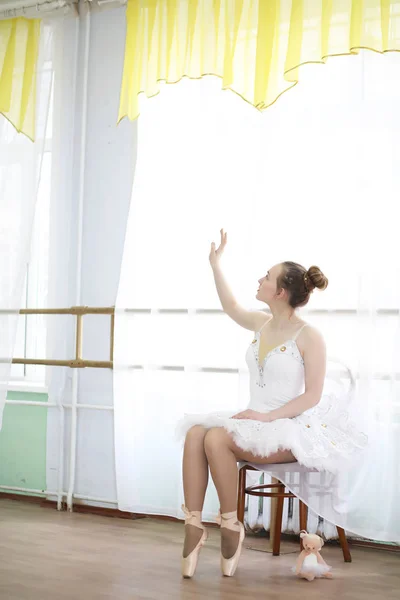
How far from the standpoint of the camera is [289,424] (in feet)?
A: 8.96

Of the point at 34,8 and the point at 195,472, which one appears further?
the point at 34,8

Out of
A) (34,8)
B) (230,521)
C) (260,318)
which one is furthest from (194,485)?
(34,8)

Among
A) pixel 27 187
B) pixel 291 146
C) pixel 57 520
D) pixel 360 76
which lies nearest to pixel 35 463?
pixel 57 520

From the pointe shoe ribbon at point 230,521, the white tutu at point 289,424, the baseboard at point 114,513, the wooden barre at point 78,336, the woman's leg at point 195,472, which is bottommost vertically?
the baseboard at point 114,513

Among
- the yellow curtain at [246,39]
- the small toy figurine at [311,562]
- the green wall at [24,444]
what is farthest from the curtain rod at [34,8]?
the small toy figurine at [311,562]

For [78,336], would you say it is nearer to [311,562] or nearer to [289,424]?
[289,424]

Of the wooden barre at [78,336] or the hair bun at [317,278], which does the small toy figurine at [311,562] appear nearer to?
the hair bun at [317,278]

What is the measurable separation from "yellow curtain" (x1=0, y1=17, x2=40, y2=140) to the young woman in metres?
1.68

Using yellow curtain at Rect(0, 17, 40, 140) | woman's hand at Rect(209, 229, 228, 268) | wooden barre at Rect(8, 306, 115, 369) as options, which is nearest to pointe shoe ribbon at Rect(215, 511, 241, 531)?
woman's hand at Rect(209, 229, 228, 268)

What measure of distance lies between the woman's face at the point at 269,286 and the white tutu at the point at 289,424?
6.6 inches

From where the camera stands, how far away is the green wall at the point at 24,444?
163 inches

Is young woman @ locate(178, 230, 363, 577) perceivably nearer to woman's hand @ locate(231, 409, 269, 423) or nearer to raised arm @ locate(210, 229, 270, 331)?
woman's hand @ locate(231, 409, 269, 423)

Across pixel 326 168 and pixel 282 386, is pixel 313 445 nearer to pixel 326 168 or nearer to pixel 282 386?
pixel 282 386

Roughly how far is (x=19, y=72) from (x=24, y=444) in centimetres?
187
